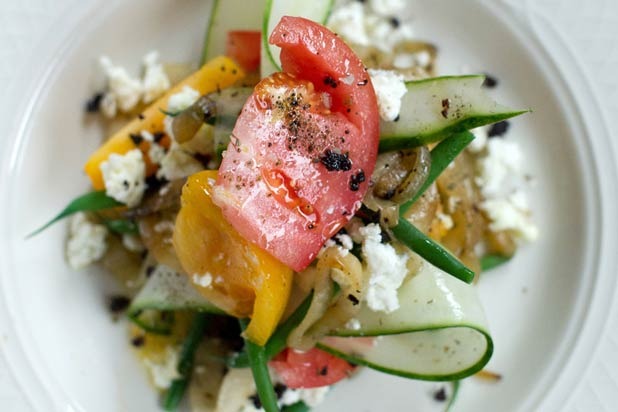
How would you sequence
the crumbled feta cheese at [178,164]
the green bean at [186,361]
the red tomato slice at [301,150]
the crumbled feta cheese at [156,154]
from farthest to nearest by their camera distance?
the green bean at [186,361], the crumbled feta cheese at [156,154], the crumbled feta cheese at [178,164], the red tomato slice at [301,150]

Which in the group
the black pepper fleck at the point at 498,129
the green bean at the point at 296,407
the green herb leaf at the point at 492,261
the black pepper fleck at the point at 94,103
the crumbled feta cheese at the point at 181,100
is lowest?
the green bean at the point at 296,407

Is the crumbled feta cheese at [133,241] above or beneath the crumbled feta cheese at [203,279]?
beneath

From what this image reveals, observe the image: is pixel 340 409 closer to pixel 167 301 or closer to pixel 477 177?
pixel 167 301

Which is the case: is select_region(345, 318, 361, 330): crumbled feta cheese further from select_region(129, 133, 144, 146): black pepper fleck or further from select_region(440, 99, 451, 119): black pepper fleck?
select_region(129, 133, 144, 146): black pepper fleck

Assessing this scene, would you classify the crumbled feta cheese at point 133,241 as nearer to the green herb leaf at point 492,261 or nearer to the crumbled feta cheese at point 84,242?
the crumbled feta cheese at point 84,242

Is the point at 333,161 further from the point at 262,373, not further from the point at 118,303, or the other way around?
the point at 118,303

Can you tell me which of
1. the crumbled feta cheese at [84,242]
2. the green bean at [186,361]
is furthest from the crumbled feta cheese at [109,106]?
the green bean at [186,361]

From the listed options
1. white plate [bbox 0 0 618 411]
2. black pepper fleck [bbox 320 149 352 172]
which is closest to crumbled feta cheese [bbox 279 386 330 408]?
white plate [bbox 0 0 618 411]
